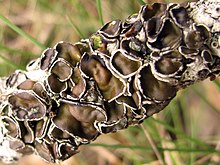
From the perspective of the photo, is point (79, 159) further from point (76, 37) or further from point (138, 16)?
point (138, 16)

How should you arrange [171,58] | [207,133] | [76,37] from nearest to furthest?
[171,58]
[207,133]
[76,37]

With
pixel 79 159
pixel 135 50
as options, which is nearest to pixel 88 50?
pixel 135 50

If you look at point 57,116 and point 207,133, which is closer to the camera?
point 57,116

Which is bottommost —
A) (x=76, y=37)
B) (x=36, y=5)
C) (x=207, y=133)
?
(x=207, y=133)

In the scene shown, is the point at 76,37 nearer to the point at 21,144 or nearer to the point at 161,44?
the point at 21,144

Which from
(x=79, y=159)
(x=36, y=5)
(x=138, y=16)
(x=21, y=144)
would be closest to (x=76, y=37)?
(x=36, y=5)

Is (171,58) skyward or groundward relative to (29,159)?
groundward

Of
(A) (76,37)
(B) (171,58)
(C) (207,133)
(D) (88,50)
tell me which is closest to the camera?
(B) (171,58)
